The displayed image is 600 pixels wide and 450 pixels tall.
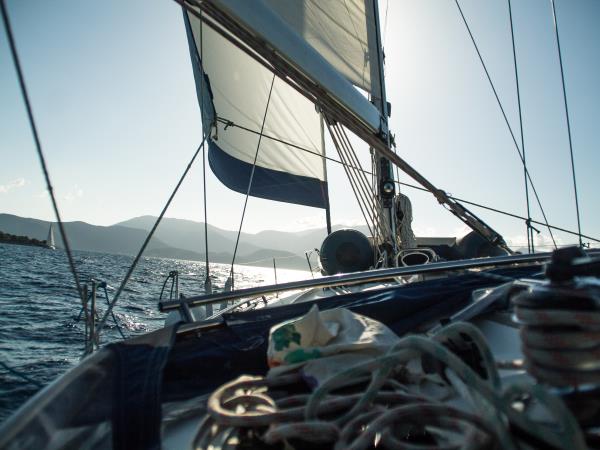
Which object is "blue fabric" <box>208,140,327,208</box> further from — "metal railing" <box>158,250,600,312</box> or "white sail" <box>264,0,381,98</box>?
"metal railing" <box>158,250,600,312</box>

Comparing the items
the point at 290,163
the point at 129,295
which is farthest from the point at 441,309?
the point at 129,295

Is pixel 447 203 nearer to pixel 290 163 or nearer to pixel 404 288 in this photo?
pixel 404 288

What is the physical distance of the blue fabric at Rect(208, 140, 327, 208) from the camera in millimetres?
6742

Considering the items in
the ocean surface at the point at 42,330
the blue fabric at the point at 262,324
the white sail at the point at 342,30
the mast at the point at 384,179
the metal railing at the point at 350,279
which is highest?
the white sail at the point at 342,30

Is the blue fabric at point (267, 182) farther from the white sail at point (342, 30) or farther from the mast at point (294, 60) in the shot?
the mast at point (294, 60)

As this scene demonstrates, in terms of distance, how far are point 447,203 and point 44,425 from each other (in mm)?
3500

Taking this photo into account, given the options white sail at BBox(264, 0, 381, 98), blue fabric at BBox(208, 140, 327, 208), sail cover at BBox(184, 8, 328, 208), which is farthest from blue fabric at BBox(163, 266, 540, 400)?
blue fabric at BBox(208, 140, 327, 208)

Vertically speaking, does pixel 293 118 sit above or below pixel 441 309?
above

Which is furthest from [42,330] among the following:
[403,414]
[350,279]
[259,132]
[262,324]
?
[403,414]

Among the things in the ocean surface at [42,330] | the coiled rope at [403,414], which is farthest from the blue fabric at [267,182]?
the coiled rope at [403,414]

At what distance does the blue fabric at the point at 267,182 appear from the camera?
674 centimetres

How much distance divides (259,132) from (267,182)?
0.92 m

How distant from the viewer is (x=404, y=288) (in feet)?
6.00

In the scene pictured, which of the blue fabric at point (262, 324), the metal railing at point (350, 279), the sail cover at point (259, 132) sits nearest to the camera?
the blue fabric at point (262, 324)
